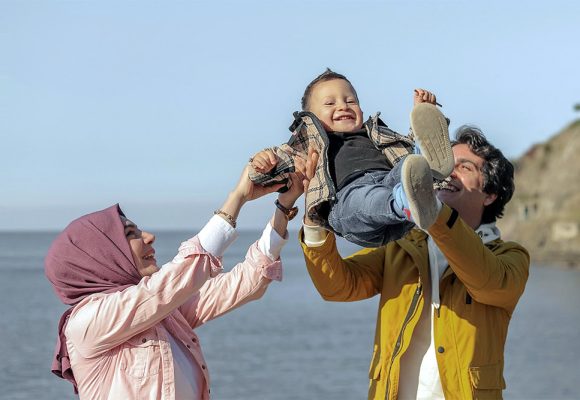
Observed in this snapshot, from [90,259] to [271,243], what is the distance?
0.67m

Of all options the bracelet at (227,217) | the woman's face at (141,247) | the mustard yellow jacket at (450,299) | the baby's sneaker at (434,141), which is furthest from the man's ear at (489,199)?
the woman's face at (141,247)

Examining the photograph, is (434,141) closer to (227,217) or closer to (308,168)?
(308,168)

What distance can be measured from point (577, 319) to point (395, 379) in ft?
74.0

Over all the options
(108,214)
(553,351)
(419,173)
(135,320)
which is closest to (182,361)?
(135,320)

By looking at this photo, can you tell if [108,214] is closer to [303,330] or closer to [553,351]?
[553,351]

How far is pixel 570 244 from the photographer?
1815 inches

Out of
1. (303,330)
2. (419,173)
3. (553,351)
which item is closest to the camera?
(419,173)

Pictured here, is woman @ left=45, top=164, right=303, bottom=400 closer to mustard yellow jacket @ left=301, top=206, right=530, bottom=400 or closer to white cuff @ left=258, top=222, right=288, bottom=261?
white cuff @ left=258, top=222, right=288, bottom=261

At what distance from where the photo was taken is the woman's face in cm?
350

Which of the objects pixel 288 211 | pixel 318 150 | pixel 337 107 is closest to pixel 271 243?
pixel 288 211

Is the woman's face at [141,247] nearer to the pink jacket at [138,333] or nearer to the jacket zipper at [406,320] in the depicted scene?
the pink jacket at [138,333]

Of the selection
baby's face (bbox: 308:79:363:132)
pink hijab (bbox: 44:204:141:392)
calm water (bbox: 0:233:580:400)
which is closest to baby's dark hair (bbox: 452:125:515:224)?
baby's face (bbox: 308:79:363:132)

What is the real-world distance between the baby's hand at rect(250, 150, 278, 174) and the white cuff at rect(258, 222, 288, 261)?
0.26m

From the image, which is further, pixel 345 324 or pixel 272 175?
pixel 345 324
